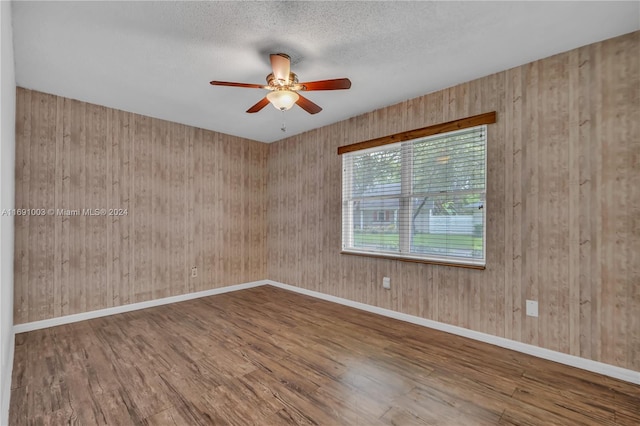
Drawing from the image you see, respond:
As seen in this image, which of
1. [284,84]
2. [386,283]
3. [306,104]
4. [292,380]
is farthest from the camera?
[386,283]

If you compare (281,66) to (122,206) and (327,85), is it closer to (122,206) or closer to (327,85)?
(327,85)

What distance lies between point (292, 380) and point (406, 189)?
96.8 inches

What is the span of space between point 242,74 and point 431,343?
10.8 feet

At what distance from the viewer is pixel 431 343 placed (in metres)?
2.87

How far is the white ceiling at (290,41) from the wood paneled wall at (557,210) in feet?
0.81

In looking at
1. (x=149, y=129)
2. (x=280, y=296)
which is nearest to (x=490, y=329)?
(x=280, y=296)

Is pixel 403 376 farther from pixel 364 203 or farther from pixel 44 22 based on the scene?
pixel 44 22

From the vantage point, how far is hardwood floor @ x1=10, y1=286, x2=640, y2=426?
1841 millimetres

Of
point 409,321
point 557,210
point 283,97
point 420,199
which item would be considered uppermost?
point 283,97

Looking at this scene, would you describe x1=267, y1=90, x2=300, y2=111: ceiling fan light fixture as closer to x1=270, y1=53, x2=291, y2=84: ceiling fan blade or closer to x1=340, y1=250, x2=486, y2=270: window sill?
x1=270, y1=53, x2=291, y2=84: ceiling fan blade

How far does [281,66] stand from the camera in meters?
2.38

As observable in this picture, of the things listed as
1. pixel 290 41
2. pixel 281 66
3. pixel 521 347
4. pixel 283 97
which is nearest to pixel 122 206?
pixel 283 97

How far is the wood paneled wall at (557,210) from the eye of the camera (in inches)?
88.8

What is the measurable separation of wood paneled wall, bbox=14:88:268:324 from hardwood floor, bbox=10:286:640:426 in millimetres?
589
